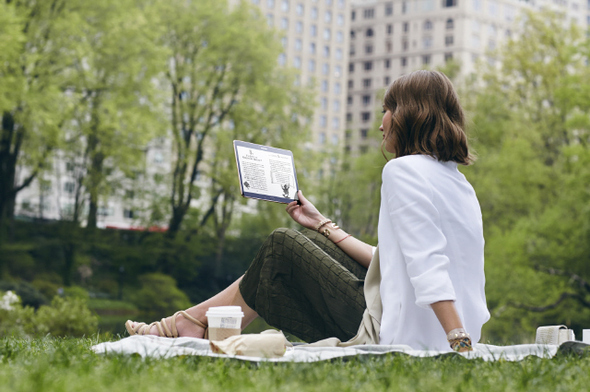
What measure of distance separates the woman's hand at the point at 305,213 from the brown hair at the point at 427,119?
0.90m

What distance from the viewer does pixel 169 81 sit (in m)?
30.8

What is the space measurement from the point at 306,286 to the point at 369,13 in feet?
289

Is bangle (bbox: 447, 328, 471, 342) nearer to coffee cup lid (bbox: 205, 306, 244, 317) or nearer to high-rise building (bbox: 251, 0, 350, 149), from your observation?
coffee cup lid (bbox: 205, 306, 244, 317)

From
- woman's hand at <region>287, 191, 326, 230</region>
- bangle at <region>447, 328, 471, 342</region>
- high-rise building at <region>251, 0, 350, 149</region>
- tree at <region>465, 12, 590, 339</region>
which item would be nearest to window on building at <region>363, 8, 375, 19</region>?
high-rise building at <region>251, 0, 350, 149</region>

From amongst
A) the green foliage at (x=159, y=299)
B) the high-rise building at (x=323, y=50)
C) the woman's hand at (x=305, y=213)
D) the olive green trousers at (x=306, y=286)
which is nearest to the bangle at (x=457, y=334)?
the olive green trousers at (x=306, y=286)

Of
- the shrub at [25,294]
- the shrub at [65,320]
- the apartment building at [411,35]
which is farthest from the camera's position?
the apartment building at [411,35]

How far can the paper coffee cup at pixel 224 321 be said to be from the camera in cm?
324

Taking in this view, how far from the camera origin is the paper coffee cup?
324 centimetres

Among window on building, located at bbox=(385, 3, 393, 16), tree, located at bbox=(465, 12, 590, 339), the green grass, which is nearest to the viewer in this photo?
the green grass

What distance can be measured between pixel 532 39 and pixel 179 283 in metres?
19.6

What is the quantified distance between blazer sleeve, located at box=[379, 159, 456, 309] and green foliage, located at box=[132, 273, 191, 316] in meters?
25.3

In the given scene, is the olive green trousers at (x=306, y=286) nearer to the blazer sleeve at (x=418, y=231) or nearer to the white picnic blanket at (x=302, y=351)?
the white picnic blanket at (x=302, y=351)

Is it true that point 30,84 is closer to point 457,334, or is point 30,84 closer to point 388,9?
point 457,334

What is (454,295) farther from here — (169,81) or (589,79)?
(169,81)
